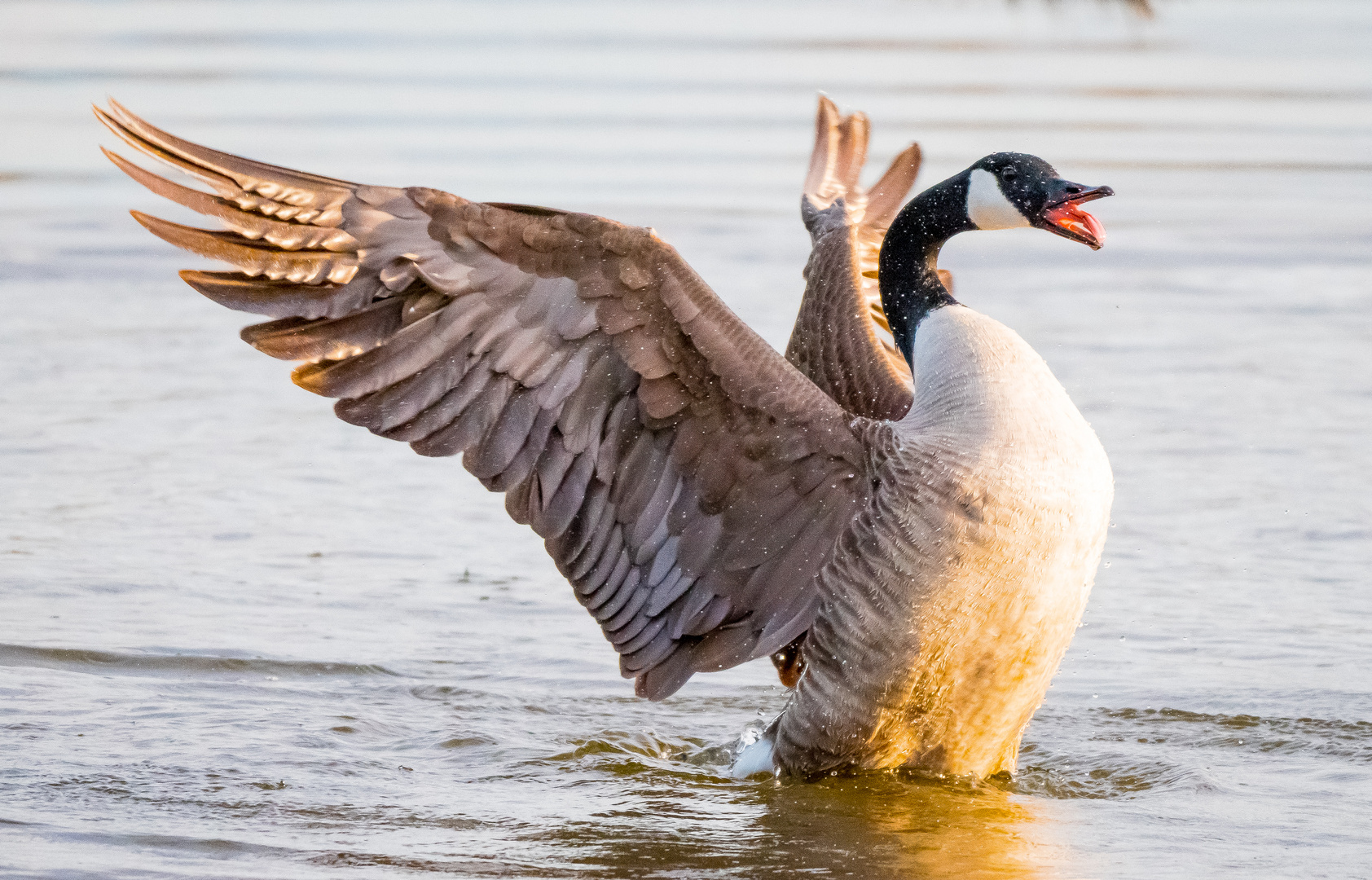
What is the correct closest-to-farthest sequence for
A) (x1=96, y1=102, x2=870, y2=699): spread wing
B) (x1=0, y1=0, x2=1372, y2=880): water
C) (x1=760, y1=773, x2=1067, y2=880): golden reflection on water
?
1. (x1=760, y1=773, x2=1067, y2=880): golden reflection on water
2. (x1=0, y1=0, x2=1372, y2=880): water
3. (x1=96, y1=102, x2=870, y2=699): spread wing

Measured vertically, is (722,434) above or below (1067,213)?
below

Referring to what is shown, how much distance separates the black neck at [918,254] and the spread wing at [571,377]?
1.58 feet

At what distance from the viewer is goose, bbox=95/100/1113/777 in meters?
5.11

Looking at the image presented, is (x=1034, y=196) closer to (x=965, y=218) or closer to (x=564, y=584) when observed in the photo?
(x=965, y=218)

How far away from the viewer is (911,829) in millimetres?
5160

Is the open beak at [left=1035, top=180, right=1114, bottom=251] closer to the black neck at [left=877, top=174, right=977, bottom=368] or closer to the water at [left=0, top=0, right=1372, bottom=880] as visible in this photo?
the black neck at [left=877, top=174, right=977, bottom=368]

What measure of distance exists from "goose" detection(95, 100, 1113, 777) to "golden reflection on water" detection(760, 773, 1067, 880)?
0.09m

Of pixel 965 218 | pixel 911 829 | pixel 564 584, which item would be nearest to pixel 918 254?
pixel 965 218

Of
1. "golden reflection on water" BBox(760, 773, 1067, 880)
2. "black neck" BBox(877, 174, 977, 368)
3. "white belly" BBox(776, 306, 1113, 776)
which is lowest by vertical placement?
"golden reflection on water" BBox(760, 773, 1067, 880)

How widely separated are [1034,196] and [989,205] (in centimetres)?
16

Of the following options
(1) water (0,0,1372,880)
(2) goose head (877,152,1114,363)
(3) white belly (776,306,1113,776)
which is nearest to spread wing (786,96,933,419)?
(2) goose head (877,152,1114,363)

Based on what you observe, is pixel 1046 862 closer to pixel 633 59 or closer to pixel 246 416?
pixel 246 416

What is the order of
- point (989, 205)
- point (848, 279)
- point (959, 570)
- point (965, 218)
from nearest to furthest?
1. point (959, 570)
2. point (989, 205)
3. point (965, 218)
4. point (848, 279)

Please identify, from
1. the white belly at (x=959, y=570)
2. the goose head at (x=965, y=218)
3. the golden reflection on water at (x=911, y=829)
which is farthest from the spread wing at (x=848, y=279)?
the golden reflection on water at (x=911, y=829)
